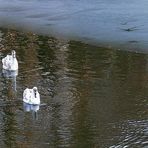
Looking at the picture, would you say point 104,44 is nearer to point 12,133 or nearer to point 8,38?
point 8,38

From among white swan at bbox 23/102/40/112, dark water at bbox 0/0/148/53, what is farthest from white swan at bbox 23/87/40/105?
dark water at bbox 0/0/148/53

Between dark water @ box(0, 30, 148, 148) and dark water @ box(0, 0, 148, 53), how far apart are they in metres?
1.74

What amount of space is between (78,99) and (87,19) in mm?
11237

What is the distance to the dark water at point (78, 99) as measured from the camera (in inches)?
394

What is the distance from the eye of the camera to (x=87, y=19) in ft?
75.5

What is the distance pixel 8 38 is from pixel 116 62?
17.7 feet

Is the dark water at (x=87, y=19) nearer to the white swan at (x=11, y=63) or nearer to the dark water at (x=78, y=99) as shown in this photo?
the dark water at (x=78, y=99)

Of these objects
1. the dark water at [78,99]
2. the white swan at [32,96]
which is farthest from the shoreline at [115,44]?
the white swan at [32,96]

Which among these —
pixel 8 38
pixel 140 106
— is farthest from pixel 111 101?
pixel 8 38

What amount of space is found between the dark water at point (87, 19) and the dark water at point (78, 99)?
5.70ft

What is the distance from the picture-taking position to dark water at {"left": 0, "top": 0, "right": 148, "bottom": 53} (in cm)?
1950

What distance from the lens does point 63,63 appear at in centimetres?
1566

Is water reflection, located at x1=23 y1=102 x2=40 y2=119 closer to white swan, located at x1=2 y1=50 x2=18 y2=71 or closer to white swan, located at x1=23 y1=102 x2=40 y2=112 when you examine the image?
white swan, located at x1=23 y1=102 x2=40 y2=112

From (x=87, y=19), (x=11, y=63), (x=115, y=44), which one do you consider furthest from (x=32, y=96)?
(x=87, y=19)
